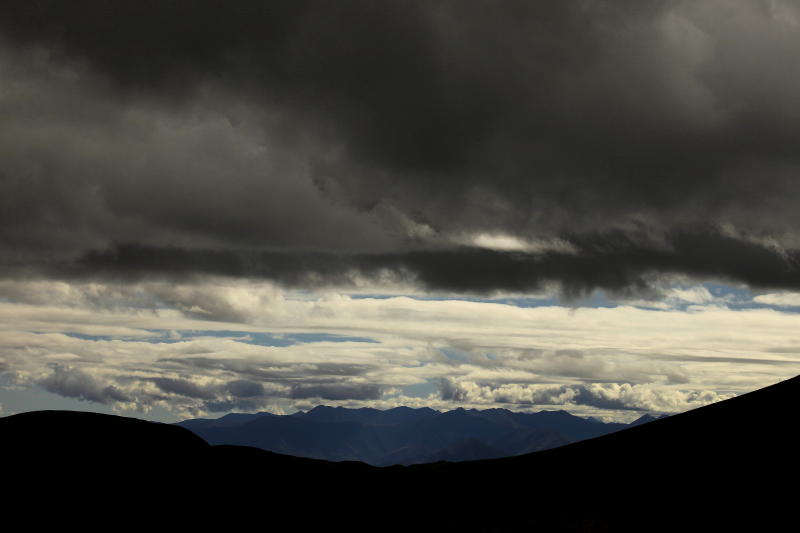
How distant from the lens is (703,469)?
188 m

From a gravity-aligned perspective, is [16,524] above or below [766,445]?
below

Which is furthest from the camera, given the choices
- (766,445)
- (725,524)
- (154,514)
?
(766,445)

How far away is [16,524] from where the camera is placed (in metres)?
156

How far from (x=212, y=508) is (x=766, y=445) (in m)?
139

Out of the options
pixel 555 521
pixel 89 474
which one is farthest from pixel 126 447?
pixel 555 521

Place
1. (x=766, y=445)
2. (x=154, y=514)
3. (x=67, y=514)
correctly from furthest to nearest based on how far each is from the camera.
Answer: (x=766, y=445)
(x=154, y=514)
(x=67, y=514)

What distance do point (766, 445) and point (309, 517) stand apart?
11702 cm

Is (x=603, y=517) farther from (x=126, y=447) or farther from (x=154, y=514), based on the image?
(x=126, y=447)

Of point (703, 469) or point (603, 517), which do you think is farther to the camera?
point (703, 469)

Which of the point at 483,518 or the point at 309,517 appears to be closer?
the point at 483,518

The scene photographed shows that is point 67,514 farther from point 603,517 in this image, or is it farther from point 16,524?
point 603,517

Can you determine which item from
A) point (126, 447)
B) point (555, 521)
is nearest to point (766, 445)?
point (555, 521)

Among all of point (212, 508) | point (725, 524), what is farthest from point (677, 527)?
point (212, 508)

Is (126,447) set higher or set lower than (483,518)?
higher
